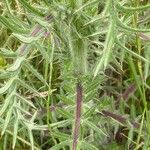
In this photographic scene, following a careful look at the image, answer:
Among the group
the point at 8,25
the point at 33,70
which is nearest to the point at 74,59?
the point at 33,70

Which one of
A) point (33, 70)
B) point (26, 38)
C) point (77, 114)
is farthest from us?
point (77, 114)

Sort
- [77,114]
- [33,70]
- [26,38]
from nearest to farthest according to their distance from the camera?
[26,38], [33,70], [77,114]

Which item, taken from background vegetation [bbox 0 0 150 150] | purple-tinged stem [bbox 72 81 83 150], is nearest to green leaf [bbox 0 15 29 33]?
background vegetation [bbox 0 0 150 150]

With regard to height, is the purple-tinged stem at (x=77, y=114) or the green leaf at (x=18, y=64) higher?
the green leaf at (x=18, y=64)

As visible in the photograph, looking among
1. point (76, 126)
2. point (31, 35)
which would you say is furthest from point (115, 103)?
point (31, 35)

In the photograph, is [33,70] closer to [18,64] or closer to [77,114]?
[18,64]

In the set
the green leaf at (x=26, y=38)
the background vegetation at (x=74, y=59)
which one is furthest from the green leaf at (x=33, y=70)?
the green leaf at (x=26, y=38)

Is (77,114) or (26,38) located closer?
(26,38)

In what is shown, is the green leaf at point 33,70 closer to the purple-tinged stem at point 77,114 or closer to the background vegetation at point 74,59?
the background vegetation at point 74,59

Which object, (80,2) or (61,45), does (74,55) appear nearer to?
(61,45)

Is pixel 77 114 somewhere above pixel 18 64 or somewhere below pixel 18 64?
below

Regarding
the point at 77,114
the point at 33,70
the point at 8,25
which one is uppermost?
the point at 8,25
